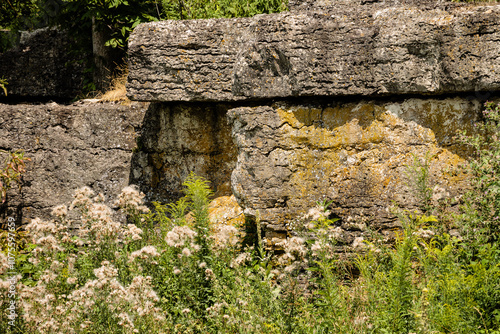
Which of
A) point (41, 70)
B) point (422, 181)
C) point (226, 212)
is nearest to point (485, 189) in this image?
point (422, 181)

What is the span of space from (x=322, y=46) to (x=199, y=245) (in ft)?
6.49

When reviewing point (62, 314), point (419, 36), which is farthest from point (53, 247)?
point (419, 36)

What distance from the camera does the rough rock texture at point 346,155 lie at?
4.39 m

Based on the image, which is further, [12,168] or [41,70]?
[41,70]

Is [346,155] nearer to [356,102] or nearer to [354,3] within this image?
[356,102]

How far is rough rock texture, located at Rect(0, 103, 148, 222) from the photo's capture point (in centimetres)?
579

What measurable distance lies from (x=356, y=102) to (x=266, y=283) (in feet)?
6.31

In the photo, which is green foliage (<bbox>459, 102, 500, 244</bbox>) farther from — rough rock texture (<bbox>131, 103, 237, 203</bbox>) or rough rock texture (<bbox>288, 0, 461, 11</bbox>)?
rough rock texture (<bbox>131, 103, 237, 203</bbox>)

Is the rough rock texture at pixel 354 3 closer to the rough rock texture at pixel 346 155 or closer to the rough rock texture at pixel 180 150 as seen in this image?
the rough rock texture at pixel 346 155

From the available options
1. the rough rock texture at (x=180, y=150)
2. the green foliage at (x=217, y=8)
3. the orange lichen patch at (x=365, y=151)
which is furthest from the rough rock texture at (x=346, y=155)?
the green foliage at (x=217, y=8)

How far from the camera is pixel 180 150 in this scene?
568cm

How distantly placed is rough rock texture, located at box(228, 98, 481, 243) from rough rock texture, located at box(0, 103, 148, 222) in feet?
5.67

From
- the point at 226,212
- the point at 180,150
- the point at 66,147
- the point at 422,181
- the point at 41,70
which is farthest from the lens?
the point at 41,70

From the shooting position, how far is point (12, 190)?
5.94m
